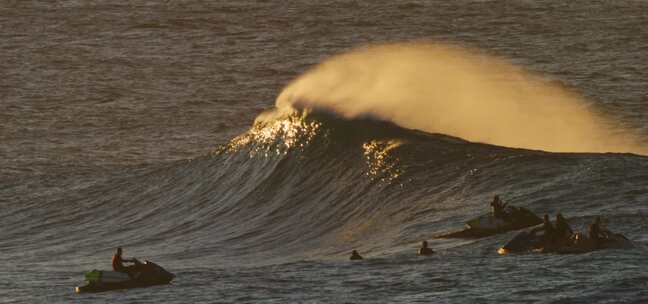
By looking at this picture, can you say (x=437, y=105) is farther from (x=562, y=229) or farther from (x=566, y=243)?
(x=566, y=243)

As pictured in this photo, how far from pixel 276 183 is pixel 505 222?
15962mm

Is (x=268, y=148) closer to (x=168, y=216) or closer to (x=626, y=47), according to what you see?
(x=168, y=216)

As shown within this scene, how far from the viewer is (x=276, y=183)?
2239 inches

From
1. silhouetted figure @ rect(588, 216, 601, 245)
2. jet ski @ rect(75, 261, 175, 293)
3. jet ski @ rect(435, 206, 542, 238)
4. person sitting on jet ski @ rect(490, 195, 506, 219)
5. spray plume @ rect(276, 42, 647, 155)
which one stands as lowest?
jet ski @ rect(75, 261, 175, 293)

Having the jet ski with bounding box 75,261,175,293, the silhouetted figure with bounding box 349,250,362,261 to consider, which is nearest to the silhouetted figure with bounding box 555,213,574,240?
the silhouetted figure with bounding box 349,250,362,261

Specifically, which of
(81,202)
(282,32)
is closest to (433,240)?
(81,202)

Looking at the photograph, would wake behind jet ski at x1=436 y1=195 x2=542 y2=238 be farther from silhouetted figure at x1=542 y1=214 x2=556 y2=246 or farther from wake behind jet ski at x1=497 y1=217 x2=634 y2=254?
silhouetted figure at x1=542 y1=214 x2=556 y2=246

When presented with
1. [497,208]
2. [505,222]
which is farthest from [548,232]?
[497,208]

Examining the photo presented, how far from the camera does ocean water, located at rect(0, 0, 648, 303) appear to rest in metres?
39.9

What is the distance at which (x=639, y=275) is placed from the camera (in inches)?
1454

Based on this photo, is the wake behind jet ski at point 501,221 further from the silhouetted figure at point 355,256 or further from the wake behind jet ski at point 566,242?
the silhouetted figure at point 355,256

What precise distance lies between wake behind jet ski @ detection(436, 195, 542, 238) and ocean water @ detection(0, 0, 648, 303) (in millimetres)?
345

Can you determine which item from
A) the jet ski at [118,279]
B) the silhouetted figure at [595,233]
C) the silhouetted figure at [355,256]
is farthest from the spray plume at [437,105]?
the silhouetted figure at [595,233]

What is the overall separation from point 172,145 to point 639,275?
167 ft
